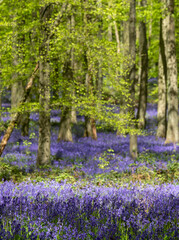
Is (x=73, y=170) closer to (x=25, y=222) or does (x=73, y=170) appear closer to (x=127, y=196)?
(x=127, y=196)

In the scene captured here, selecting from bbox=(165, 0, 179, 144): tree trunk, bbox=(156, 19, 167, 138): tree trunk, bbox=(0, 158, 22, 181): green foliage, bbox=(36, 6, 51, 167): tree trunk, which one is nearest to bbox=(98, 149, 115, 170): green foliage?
bbox=(36, 6, 51, 167): tree trunk

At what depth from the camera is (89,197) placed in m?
4.85

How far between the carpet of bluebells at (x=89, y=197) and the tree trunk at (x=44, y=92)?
0.55 m

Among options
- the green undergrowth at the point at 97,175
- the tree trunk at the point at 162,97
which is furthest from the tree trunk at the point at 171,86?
the green undergrowth at the point at 97,175

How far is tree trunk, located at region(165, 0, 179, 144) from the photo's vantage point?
13602mm

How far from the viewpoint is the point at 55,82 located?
1002cm

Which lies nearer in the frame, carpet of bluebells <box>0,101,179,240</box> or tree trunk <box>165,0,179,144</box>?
carpet of bluebells <box>0,101,179,240</box>

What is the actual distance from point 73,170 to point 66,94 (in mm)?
2517

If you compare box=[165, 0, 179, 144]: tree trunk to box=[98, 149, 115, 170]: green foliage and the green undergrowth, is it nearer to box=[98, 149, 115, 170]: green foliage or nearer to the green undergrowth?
the green undergrowth

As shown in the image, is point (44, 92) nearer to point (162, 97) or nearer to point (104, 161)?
point (104, 161)

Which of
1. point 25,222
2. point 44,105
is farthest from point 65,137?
A: point 25,222

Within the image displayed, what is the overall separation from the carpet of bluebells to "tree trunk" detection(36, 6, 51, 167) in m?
0.55

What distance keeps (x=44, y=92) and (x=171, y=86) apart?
7.37 meters

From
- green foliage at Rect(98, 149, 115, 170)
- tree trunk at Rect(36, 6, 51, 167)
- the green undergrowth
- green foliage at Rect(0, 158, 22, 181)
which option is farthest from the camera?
tree trunk at Rect(36, 6, 51, 167)
